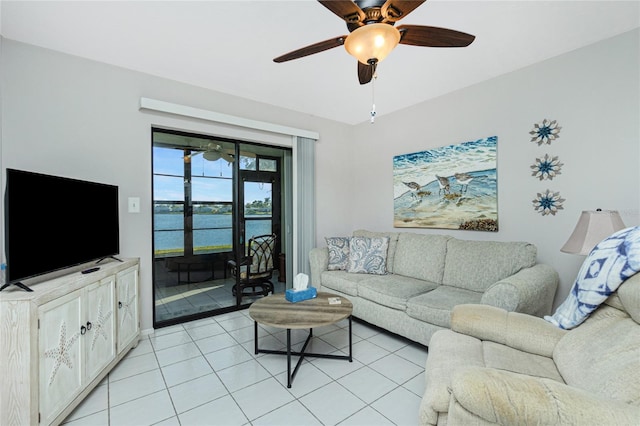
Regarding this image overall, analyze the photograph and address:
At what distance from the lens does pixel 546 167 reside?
2527mm

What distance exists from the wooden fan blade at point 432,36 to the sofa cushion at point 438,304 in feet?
6.06

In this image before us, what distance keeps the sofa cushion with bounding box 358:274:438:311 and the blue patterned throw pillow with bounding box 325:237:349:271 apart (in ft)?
1.70

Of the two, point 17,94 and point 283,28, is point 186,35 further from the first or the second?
point 17,94

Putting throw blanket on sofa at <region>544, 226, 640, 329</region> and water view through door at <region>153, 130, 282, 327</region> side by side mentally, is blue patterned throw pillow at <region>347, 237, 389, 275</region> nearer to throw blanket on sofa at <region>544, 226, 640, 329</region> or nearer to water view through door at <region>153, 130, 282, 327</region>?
water view through door at <region>153, 130, 282, 327</region>

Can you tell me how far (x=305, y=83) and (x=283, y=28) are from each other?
3.08 ft

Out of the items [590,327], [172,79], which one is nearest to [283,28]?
[172,79]

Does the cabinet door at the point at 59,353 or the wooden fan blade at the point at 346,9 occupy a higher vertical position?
the wooden fan blade at the point at 346,9

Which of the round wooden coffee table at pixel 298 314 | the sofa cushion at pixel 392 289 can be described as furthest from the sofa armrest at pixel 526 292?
the round wooden coffee table at pixel 298 314

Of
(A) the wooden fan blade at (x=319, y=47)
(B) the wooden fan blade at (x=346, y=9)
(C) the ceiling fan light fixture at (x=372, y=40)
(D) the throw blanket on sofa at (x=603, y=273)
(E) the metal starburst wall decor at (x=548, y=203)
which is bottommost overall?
(D) the throw blanket on sofa at (x=603, y=273)

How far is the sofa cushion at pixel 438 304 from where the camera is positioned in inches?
87.4

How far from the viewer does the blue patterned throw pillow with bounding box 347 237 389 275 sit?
3270 millimetres

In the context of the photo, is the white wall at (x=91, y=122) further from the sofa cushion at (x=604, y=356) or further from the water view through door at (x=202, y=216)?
the sofa cushion at (x=604, y=356)

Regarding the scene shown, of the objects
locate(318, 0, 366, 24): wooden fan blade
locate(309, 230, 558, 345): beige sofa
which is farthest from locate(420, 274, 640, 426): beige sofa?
locate(318, 0, 366, 24): wooden fan blade

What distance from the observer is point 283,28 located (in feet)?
6.84
